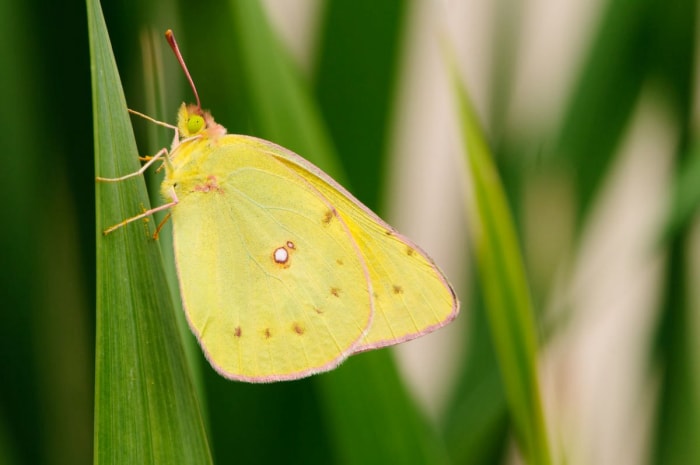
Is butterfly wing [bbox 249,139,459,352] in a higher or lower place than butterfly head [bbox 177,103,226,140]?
lower

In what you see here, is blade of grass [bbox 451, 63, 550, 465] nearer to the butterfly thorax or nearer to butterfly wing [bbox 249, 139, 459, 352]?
butterfly wing [bbox 249, 139, 459, 352]

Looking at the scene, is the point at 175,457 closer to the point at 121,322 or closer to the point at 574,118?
the point at 121,322

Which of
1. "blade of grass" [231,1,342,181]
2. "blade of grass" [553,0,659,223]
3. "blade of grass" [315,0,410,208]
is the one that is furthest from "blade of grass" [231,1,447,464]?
"blade of grass" [553,0,659,223]

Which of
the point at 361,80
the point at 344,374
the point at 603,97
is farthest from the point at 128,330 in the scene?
the point at 603,97

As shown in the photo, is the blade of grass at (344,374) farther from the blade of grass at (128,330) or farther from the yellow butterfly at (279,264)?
the blade of grass at (128,330)

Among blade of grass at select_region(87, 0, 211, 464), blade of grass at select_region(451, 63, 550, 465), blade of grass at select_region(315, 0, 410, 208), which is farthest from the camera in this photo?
blade of grass at select_region(315, 0, 410, 208)

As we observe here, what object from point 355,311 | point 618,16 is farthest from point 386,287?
point 618,16
